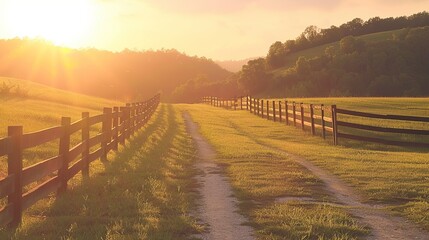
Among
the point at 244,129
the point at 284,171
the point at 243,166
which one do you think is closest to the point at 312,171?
the point at 284,171

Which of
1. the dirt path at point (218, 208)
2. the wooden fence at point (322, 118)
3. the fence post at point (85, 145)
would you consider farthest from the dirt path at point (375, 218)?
the wooden fence at point (322, 118)

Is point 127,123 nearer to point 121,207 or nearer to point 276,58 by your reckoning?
point 121,207

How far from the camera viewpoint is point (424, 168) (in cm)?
1532

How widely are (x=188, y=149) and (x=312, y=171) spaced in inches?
Result: 275

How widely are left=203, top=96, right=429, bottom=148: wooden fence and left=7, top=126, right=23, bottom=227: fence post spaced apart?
16.7m

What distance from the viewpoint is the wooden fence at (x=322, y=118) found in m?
22.7

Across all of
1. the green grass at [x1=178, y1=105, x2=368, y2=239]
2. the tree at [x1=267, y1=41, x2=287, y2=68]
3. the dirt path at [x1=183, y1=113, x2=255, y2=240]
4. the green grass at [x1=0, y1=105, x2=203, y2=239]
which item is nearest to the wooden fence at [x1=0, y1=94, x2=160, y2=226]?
the green grass at [x1=0, y1=105, x2=203, y2=239]

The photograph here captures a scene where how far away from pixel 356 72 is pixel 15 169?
4116 inches

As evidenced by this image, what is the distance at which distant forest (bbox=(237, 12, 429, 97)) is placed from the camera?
100744 millimetres

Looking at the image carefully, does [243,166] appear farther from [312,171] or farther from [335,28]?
[335,28]

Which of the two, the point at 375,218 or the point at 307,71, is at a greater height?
the point at 307,71

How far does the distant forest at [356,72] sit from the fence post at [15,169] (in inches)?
3518

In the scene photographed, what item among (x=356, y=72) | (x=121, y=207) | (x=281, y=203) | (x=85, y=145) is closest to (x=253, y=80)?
(x=356, y=72)

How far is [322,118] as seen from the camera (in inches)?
1004
